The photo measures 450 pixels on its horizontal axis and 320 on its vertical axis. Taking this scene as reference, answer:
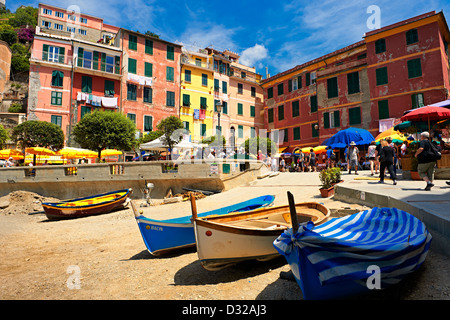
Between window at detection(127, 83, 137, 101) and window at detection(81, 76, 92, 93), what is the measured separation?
149 inches

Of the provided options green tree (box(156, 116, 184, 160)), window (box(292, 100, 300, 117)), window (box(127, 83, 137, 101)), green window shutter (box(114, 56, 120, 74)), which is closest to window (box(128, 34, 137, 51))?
green window shutter (box(114, 56, 120, 74))

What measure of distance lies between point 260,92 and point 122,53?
796 inches

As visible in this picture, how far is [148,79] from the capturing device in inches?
1172

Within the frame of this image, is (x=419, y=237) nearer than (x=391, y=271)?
No

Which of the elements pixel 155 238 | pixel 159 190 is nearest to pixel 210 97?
pixel 159 190

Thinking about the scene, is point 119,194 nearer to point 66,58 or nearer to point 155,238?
point 155,238

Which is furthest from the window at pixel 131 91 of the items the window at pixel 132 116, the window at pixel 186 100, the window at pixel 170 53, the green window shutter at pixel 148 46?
the window at pixel 170 53

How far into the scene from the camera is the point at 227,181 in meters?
14.9

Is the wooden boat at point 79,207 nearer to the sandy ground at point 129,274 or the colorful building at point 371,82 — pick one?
the sandy ground at point 129,274

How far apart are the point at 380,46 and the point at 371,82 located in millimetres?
3313

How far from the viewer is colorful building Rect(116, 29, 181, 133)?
28719mm

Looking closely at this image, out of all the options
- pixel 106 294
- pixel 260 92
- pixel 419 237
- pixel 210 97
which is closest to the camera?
pixel 419 237

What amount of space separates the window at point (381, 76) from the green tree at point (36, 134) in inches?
1167

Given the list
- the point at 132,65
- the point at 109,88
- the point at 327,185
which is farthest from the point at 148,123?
the point at 327,185
